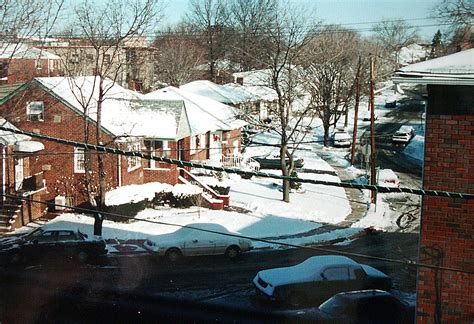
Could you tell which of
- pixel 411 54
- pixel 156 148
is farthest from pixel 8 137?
pixel 411 54

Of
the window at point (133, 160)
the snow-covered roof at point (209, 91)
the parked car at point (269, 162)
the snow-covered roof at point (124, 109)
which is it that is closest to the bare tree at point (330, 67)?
the parked car at point (269, 162)

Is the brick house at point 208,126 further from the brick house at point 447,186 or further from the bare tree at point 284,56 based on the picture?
the brick house at point 447,186

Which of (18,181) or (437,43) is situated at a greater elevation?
(437,43)

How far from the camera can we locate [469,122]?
3482 millimetres

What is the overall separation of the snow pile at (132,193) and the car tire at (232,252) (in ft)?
12.4

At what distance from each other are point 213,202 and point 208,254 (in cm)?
398

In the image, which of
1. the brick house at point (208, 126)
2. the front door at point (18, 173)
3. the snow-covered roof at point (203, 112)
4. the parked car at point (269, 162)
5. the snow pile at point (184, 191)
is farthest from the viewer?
the parked car at point (269, 162)

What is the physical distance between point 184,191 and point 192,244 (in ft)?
13.9

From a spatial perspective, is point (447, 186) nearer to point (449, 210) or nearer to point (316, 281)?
point (449, 210)

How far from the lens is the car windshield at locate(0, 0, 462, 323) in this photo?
141 inches

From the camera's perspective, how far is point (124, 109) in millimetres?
12445

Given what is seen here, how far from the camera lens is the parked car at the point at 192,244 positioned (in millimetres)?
5793

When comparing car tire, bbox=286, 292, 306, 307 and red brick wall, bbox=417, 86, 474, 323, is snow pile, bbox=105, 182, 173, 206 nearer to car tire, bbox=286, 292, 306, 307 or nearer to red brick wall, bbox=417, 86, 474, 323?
car tire, bbox=286, 292, 306, 307

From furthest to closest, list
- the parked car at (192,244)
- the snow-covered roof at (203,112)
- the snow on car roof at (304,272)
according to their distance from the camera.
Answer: the snow-covered roof at (203,112) < the parked car at (192,244) < the snow on car roof at (304,272)
